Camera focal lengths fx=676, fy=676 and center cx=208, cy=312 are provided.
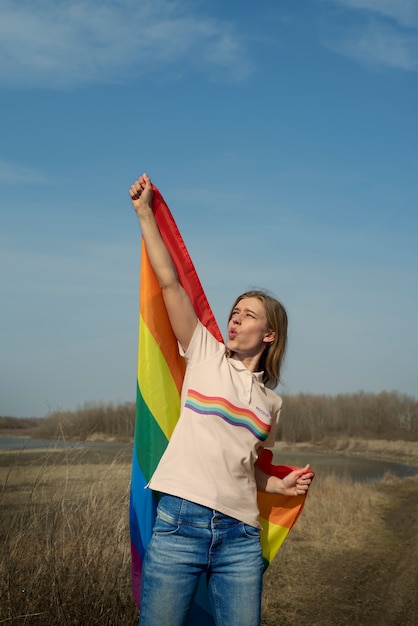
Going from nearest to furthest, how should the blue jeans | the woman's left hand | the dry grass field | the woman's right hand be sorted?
the blue jeans < the woman's right hand < the woman's left hand < the dry grass field

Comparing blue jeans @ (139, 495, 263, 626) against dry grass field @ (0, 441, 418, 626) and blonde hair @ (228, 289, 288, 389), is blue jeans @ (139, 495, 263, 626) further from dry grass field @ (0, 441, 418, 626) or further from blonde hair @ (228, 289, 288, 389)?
dry grass field @ (0, 441, 418, 626)

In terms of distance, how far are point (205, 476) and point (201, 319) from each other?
0.89 metres

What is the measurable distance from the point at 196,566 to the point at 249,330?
0.98m

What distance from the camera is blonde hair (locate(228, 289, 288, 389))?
2.95 metres

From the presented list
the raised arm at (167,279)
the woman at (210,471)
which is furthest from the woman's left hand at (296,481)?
the raised arm at (167,279)

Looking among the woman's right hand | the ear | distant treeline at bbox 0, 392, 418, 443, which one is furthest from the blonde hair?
distant treeline at bbox 0, 392, 418, 443

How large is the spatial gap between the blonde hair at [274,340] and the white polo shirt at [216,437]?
21 cm

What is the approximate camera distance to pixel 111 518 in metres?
5.07

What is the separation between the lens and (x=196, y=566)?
2.42 m

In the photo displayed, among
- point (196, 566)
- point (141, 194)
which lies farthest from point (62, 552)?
point (141, 194)

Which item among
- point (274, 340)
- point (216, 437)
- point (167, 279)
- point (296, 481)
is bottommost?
point (296, 481)

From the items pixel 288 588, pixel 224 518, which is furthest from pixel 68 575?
pixel 288 588

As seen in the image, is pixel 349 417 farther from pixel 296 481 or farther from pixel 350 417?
pixel 296 481

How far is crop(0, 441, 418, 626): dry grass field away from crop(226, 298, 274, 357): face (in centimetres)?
184
